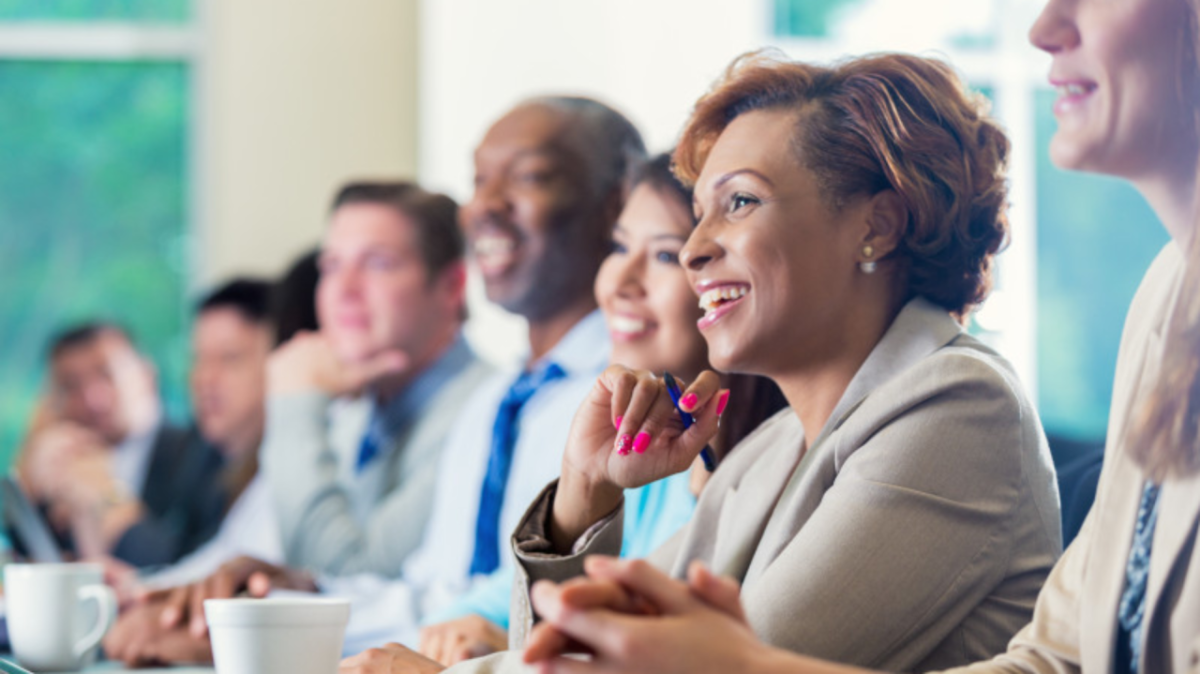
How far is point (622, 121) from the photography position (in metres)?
2.02

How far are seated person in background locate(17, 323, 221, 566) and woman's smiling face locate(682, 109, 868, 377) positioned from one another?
2.46 metres

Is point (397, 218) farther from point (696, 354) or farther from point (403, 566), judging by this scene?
point (696, 354)

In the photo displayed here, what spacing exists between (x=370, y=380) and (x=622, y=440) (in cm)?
157

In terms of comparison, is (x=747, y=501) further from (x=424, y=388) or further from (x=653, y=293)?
(x=424, y=388)

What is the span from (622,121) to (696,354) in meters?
0.54

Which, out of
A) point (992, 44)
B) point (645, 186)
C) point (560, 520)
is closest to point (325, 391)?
point (645, 186)

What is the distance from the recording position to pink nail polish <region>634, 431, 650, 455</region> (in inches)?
46.8

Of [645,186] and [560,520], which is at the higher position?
[645,186]

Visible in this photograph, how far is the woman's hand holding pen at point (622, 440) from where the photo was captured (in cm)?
119

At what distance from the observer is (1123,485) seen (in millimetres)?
845

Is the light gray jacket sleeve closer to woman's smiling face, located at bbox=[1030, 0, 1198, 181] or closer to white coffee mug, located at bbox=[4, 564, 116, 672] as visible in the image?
white coffee mug, located at bbox=[4, 564, 116, 672]

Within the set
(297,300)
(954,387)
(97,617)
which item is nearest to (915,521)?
(954,387)

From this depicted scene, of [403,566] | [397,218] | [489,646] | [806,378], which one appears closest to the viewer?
[806,378]

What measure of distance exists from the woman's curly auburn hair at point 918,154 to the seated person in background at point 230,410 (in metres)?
2.14
